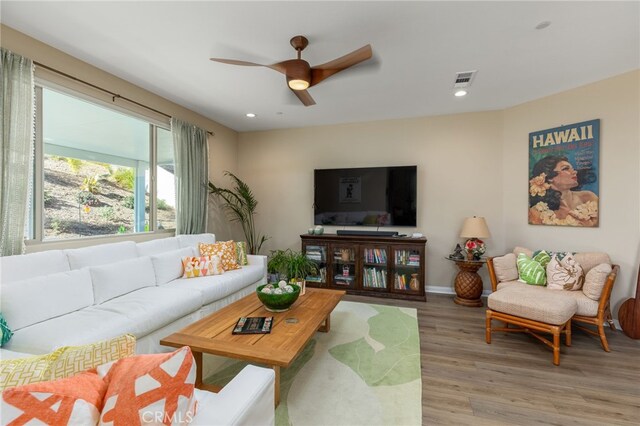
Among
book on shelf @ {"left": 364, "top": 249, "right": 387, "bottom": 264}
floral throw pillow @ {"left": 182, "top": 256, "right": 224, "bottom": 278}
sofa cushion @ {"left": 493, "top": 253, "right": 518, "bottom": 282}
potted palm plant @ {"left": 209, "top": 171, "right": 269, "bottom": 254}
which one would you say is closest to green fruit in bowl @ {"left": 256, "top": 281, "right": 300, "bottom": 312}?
floral throw pillow @ {"left": 182, "top": 256, "right": 224, "bottom": 278}

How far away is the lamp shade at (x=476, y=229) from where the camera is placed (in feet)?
11.8

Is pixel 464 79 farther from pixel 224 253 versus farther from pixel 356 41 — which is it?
pixel 224 253

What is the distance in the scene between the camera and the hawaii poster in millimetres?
→ 3100

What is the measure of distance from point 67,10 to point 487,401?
12.8 feet

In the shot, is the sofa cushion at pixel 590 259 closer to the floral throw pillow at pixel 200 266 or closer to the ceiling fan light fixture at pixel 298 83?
the ceiling fan light fixture at pixel 298 83

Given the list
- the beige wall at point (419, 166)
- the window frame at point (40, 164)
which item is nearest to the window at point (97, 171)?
the window frame at point (40, 164)

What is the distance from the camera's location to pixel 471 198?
13.4 ft

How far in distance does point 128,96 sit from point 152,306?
7.69 ft

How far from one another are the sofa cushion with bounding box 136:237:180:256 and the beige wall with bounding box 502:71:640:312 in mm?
4463

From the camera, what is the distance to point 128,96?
10.3 feet

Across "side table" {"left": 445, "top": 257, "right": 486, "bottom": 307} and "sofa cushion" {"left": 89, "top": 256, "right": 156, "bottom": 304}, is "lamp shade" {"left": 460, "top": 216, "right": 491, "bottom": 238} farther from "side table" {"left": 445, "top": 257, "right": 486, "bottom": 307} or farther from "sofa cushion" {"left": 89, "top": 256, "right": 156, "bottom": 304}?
"sofa cushion" {"left": 89, "top": 256, "right": 156, "bottom": 304}

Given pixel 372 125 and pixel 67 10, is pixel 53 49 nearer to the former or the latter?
pixel 67 10

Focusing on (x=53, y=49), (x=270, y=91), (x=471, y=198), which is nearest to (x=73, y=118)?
(x=53, y=49)

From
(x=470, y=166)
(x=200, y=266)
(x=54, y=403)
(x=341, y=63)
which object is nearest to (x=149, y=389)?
(x=54, y=403)
